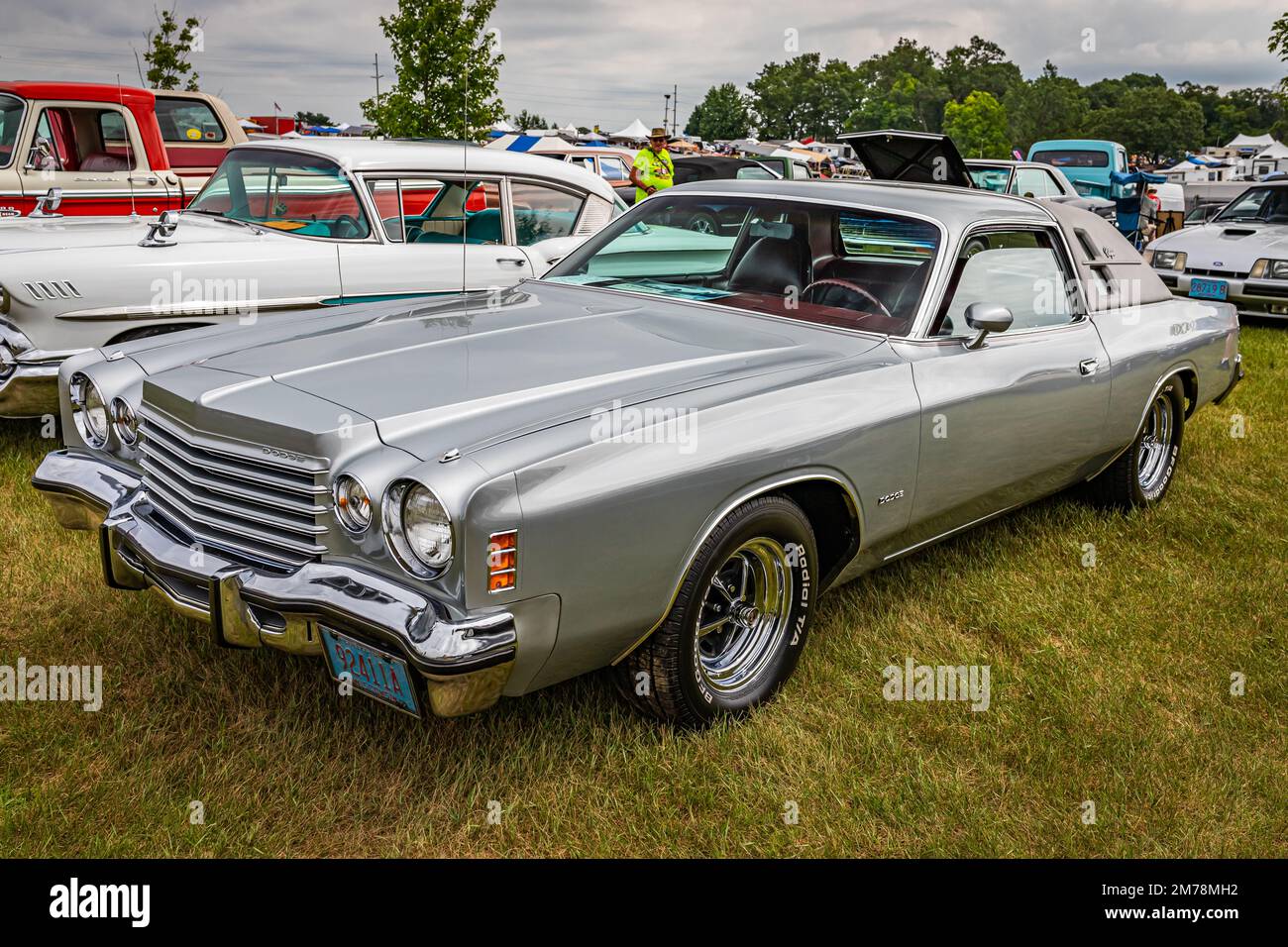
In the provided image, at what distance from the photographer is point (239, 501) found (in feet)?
9.05

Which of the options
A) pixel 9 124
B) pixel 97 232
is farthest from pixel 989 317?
pixel 9 124

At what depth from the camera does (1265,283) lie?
32.5 ft

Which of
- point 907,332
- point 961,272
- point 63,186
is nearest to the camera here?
point 907,332

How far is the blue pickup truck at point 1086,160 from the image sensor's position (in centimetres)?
1709

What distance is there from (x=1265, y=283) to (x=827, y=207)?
7.72 meters

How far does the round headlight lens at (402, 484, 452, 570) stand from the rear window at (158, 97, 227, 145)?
8830mm

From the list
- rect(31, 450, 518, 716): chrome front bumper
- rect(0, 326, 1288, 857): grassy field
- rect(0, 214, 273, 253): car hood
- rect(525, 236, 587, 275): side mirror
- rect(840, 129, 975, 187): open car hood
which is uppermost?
rect(840, 129, 975, 187): open car hood

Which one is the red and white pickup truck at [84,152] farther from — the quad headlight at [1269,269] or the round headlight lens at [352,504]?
the quad headlight at [1269,269]

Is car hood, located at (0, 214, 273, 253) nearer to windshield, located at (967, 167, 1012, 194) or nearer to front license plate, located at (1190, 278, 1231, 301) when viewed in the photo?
front license plate, located at (1190, 278, 1231, 301)

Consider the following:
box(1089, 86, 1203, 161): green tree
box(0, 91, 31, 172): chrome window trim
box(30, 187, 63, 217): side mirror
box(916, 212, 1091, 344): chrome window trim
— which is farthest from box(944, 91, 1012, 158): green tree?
box(916, 212, 1091, 344): chrome window trim

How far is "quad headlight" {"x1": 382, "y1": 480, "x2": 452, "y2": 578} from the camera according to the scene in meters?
2.42

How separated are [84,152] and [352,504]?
7.06 metres
